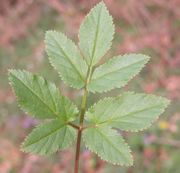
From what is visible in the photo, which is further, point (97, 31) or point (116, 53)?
point (116, 53)

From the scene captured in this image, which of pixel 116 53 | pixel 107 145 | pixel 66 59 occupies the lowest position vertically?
pixel 107 145

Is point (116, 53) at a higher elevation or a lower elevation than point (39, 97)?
higher

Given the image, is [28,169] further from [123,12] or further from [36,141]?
[36,141]

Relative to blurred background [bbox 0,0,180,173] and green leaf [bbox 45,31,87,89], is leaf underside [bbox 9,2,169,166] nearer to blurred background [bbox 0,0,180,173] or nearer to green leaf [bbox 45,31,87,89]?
green leaf [bbox 45,31,87,89]

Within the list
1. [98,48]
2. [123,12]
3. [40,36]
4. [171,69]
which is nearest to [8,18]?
[40,36]

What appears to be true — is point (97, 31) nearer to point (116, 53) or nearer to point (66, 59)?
point (66, 59)

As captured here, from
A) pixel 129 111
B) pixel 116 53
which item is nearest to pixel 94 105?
pixel 129 111

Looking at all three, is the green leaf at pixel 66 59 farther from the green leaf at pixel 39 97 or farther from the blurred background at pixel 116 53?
the blurred background at pixel 116 53
